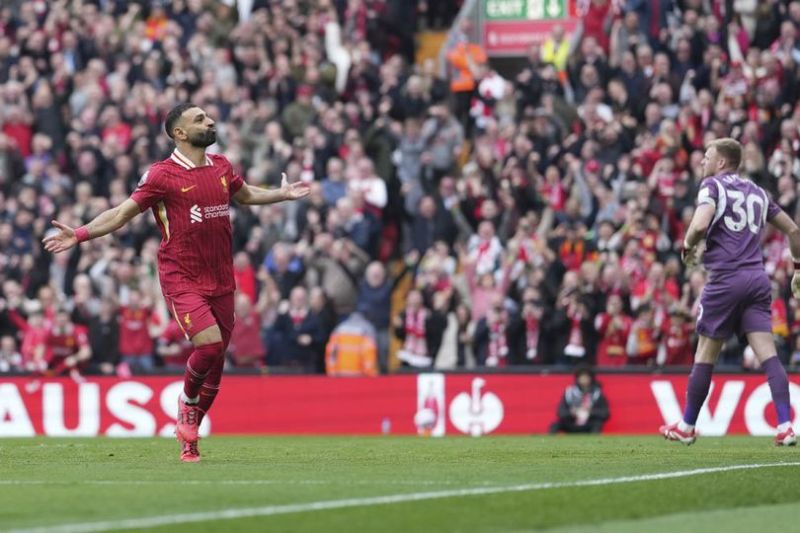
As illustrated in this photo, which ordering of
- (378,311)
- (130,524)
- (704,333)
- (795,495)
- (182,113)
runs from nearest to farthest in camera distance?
1. (130,524)
2. (795,495)
3. (182,113)
4. (704,333)
5. (378,311)

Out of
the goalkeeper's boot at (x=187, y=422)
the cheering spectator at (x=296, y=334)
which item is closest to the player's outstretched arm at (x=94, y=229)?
the goalkeeper's boot at (x=187, y=422)

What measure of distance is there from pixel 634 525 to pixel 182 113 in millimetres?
5544

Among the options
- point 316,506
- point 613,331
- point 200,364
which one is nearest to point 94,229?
point 200,364

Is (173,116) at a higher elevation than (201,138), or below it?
higher

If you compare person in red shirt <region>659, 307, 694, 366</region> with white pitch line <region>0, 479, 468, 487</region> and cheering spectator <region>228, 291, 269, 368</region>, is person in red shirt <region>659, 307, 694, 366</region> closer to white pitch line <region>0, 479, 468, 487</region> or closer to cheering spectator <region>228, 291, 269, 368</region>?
cheering spectator <region>228, 291, 269, 368</region>

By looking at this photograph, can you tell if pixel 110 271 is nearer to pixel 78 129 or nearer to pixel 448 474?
pixel 78 129

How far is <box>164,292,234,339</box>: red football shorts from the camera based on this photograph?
12.5 meters

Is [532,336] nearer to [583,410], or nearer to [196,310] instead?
[583,410]

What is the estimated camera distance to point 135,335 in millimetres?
23734

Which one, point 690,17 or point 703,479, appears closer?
point 703,479

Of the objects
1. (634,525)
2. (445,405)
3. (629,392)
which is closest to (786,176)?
(629,392)

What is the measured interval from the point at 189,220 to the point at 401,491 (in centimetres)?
345

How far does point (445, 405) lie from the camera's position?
22.4 meters

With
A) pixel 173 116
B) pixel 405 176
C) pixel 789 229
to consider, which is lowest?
pixel 789 229
